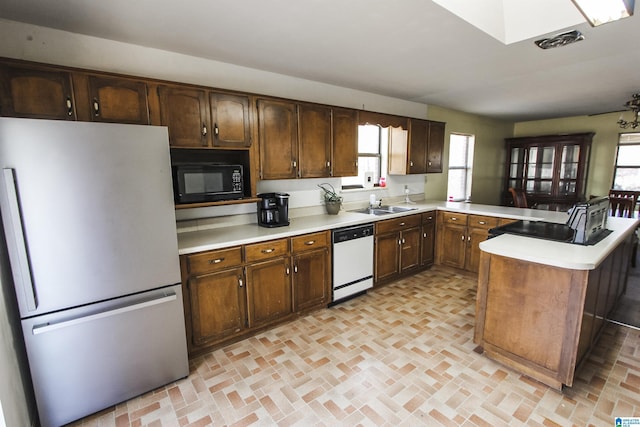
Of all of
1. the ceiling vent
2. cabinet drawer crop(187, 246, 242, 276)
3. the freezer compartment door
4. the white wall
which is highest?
the ceiling vent

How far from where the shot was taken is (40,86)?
183 centimetres

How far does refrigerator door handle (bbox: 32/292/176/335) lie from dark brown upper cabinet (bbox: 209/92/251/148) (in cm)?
124

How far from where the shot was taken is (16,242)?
1.51m

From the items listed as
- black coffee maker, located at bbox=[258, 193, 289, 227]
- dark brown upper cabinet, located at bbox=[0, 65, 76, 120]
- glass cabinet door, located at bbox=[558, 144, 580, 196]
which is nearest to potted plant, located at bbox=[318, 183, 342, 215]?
black coffee maker, located at bbox=[258, 193, 289, 227]

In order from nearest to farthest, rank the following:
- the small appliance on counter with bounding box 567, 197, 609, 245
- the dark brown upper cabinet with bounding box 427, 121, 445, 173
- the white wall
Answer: the white wall → the small appliance on counter with bounding box 567, 197, 609, 245 → the dark brown upper cabinet with bounding box 427, 121, 445, 173

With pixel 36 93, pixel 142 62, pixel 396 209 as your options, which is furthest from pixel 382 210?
pixel 36 93

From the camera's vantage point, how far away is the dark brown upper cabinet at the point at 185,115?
2217 mm

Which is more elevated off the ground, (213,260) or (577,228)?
(577,228)

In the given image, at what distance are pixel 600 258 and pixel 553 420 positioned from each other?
101cm

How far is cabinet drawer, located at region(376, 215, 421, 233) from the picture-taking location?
3.43 metres

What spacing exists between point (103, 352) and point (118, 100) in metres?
1.62

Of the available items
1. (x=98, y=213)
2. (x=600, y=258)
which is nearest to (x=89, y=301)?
(x=98, y=213)

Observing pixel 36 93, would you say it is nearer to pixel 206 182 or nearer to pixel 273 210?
pixel 206 182

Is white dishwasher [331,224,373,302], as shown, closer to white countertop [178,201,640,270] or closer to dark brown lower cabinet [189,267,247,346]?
white countertop [178,201,640,270]
